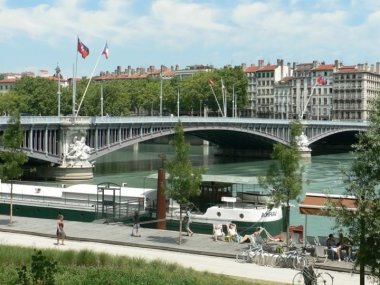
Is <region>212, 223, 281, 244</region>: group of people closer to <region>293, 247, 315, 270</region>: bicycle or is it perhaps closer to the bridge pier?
<region>293, 247, 315, 270</region>: bicycle

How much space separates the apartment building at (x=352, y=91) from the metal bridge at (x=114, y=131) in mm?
62434

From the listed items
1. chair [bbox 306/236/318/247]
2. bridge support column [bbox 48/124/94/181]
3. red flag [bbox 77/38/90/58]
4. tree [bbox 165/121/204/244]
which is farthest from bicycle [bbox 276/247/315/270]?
bridge support column [bbox 48/124/94/181]

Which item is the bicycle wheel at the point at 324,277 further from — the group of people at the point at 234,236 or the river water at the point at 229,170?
the river water at the point at 229,170

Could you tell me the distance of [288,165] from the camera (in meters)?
27.6

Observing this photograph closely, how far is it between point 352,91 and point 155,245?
135m

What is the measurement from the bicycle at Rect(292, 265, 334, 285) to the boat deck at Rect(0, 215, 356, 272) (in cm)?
170

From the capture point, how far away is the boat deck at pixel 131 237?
2495 centimetres

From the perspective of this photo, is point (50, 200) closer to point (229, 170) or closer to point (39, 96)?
point (229, 170)

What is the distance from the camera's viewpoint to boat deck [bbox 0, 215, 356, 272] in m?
25.0

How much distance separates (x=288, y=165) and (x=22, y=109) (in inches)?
4016

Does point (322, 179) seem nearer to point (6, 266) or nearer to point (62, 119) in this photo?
point (62, 119)

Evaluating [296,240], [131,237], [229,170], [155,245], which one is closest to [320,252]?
[296,240]

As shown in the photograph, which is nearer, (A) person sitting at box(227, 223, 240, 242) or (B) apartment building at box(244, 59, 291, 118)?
(A) person sitting at box(227, 223, 240, 242)

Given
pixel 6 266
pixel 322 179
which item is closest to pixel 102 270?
pixel 6 266
